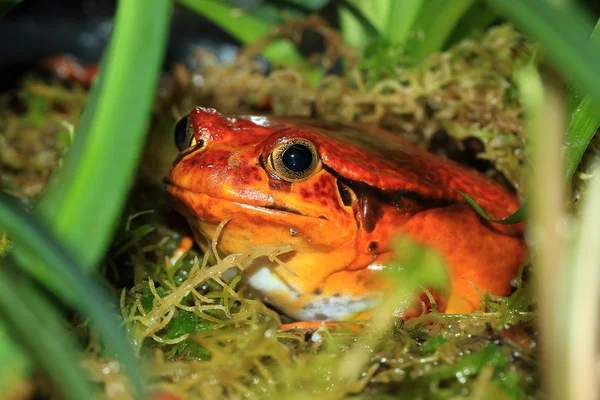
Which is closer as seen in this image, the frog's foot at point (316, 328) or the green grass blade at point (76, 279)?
the green grass blade at point (76, 279)

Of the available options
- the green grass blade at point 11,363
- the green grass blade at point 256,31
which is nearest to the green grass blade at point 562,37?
the green grass blade at point 11,363

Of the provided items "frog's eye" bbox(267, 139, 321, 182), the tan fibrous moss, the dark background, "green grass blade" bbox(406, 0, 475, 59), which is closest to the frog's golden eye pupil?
"frog's eye" bbox(267, 139, 321, 182)

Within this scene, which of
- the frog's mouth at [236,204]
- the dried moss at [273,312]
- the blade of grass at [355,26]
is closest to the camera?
the dried moss at [273,312]

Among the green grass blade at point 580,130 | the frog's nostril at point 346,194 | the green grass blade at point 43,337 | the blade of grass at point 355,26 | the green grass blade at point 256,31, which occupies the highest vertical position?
the green grass blade at point 580,130

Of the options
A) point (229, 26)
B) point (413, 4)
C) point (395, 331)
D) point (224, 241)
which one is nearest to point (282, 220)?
point (224, 241)

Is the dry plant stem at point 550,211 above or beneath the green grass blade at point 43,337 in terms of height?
above

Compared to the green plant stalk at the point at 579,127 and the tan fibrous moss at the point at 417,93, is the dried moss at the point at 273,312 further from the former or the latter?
the green plant stalk at the point at 579,127

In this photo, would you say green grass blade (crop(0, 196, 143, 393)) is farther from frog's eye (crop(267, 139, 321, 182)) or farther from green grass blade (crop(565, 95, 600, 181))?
green grass blade (crop(565, 95, 600, 181))
